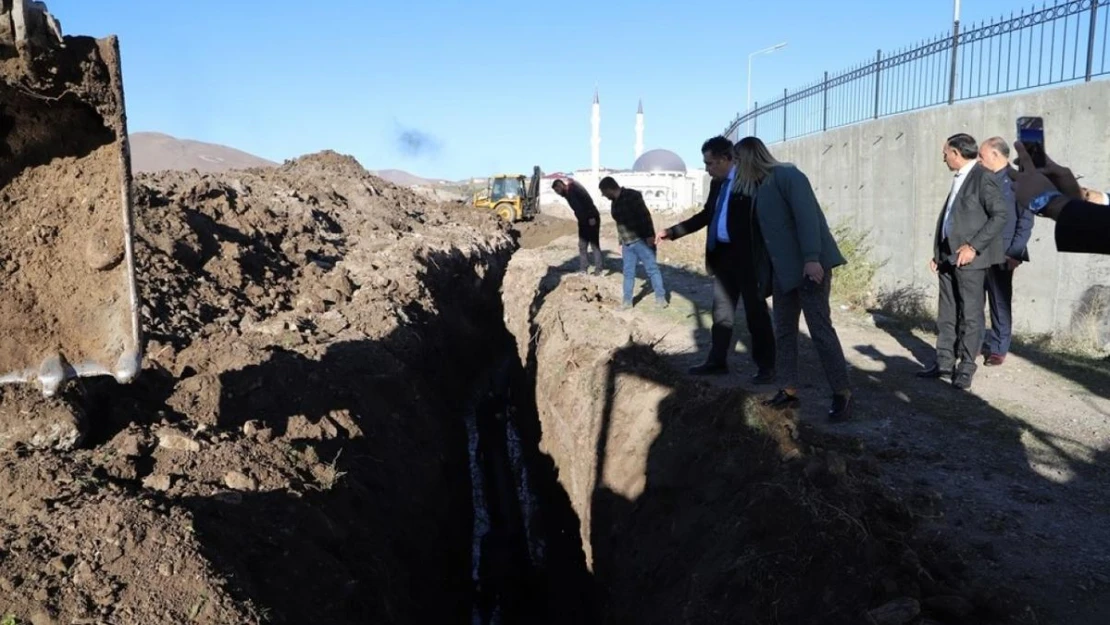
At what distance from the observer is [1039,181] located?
2531mm

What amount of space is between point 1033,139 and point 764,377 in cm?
361

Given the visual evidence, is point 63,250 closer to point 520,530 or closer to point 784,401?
point 784,401

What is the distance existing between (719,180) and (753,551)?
11.0 ft

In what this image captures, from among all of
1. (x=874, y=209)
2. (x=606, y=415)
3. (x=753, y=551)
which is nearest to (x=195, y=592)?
(x=753, y=551)

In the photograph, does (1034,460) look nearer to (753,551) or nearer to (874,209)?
(753,551)

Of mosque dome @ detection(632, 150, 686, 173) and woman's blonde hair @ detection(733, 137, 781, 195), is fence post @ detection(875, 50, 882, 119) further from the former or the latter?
mosque dome @ detection(632, 150, 686, 173)

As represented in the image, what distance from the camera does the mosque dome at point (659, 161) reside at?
63.8m

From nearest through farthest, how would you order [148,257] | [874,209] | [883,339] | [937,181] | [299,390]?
[299,390]
[148,257]
[883,339]
[937,181]
[874,209]

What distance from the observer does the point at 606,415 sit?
18.6 ft

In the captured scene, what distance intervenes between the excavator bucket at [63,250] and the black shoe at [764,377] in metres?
4.05

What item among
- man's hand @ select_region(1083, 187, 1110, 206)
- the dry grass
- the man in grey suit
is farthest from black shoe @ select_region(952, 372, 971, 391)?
the dry grass

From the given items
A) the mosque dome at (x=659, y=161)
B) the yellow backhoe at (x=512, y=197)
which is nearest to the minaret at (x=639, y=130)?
the mosque dome at (x=659, y=161)

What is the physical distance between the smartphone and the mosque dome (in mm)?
61665

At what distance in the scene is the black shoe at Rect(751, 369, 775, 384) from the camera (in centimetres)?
604
